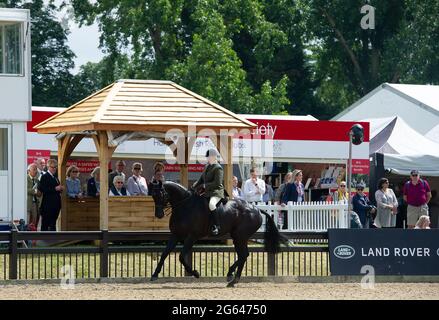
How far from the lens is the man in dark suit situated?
25.3 meters

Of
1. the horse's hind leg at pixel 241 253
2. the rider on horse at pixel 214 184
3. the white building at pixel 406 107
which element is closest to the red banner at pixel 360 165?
the white building at pixel 406 107

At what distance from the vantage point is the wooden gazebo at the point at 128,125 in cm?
2567

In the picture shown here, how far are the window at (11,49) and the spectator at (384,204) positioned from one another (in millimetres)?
8647

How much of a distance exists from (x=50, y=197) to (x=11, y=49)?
151 inches

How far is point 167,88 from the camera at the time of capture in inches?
1094

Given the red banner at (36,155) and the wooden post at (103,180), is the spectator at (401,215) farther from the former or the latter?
the red banner at (36,155)

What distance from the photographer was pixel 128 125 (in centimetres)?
2564

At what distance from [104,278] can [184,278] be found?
1.44m

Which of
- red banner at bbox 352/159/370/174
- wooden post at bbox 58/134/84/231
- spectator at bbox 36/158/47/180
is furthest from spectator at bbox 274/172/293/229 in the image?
spectator at bbox 36/158/47/180

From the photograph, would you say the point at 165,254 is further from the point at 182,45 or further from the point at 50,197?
the point at 182,45

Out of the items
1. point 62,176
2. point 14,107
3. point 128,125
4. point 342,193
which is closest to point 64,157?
point 62,176

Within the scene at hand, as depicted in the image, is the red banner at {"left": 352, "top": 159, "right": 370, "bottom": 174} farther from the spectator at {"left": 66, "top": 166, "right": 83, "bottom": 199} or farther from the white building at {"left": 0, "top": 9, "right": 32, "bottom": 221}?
the white building at {"left": 0, "top": 9, "right": 32, "bottom": 221}

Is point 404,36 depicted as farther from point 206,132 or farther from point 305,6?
point 206,132

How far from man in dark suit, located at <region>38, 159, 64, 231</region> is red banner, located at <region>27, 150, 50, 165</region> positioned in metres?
4.47
